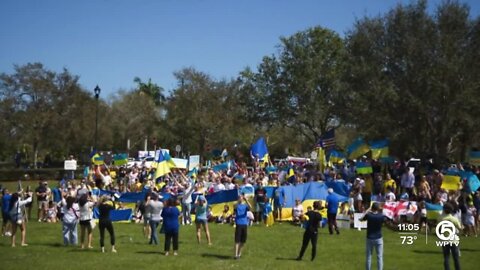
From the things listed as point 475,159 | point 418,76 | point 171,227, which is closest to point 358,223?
point 475,159

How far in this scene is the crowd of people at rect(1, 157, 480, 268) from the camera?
1689 cm

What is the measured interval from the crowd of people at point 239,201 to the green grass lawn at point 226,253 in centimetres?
57

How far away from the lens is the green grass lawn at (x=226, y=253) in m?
15.1

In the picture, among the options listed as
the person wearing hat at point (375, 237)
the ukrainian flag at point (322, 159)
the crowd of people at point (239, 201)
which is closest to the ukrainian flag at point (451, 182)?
the crowd of people at point (239, 201)

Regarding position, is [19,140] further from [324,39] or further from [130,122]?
[324,39]

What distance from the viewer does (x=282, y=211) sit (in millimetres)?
25594

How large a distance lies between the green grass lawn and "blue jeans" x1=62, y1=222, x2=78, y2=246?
11.5 inches

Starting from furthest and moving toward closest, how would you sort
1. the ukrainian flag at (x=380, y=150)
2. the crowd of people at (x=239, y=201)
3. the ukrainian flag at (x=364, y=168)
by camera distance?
the ukrainian flag at (x=380, y=150)
the ukrainian flag at (x=364, y=168)
the crowd of people at (x=239, y=201)

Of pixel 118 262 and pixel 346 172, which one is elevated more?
pixel 346 172

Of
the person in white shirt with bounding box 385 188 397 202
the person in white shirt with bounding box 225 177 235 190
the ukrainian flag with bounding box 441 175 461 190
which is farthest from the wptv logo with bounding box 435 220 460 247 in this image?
the person in white shirt with bounding box 225 177 235 190

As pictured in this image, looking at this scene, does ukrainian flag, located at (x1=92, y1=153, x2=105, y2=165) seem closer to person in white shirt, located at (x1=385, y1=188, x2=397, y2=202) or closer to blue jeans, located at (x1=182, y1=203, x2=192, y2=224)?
blue jeans, located at (x1=182, y1=203, x2=192, y2=224)

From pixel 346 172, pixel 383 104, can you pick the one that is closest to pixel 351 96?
pixel 383 104

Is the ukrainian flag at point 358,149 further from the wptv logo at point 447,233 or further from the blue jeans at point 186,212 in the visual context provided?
the wptv logo at point 447,233

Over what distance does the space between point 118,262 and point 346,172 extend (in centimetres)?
1674
